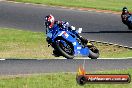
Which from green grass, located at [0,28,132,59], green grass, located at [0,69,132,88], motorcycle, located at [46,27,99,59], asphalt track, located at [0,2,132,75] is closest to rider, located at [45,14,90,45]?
motorcycle, located at [46,27,99,59]

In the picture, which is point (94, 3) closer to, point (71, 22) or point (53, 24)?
point (71, 22)

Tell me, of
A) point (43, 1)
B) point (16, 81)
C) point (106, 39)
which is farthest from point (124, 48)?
point (43, 1)

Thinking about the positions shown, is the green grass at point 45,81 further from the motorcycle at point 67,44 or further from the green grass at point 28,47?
the green grass at point 28,47

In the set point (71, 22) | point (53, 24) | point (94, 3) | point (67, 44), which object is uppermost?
point (53, 24)

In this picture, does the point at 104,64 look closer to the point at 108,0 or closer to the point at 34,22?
the point at 34,22

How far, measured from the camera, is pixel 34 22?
1316 inches

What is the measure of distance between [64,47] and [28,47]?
25.8 ft

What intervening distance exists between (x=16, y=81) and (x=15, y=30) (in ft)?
49.8

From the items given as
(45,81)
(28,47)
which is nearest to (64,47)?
(45,81)

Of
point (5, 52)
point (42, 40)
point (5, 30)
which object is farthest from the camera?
point (5, 30)

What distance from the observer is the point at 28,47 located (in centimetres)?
2523

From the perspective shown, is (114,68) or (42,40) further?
(42,40)

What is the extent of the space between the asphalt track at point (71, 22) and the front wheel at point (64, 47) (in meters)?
0.60

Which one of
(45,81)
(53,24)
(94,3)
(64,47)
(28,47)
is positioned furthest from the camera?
(94,3)
